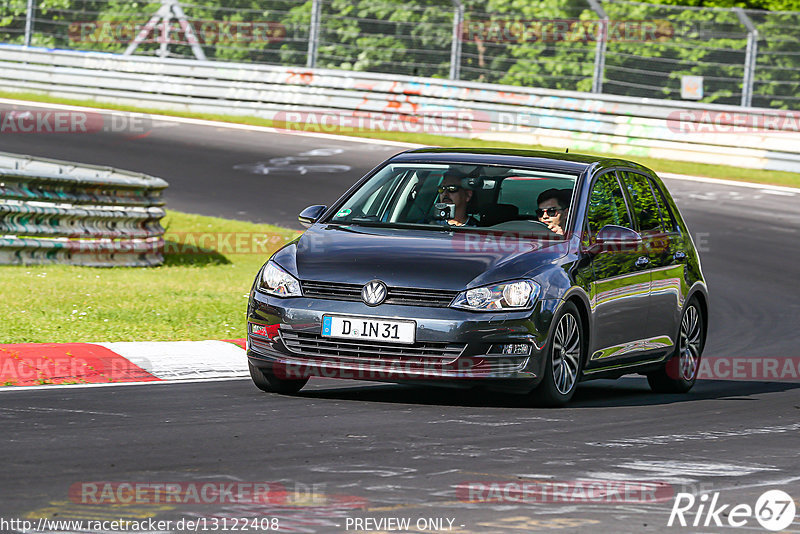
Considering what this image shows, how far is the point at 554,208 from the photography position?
9.77 m

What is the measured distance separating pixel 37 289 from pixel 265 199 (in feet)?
26.1

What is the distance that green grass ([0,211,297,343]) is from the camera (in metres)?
11.4

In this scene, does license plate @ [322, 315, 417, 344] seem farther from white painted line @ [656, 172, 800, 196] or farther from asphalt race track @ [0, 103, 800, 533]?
white painted line @ [656, 172, 800, 196]

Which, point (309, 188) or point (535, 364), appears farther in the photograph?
point (309, 188)

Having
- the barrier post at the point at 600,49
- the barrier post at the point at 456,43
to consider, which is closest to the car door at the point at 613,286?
the barrier post at the point at 600,49

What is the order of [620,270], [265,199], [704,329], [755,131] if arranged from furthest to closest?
[755,131], [265,199], [704,329], [620,270]

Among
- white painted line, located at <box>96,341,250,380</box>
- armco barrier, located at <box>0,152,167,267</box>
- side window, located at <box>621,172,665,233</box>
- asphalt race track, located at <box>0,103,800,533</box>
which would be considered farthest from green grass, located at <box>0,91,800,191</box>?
white painted line, located at <box>96,341,250,380</box>

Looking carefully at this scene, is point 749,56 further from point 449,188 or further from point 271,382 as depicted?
point 271,382

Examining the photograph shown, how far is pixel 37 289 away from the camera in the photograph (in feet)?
44.1

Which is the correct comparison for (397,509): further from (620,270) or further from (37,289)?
(37,289)

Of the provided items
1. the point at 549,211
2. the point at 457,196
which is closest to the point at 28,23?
the point at 457,196

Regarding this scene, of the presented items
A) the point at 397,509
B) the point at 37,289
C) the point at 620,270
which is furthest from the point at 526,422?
the point at 37,289

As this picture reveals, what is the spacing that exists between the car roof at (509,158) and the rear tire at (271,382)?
6.03ft

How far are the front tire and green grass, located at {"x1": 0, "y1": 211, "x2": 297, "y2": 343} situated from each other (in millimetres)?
3489
